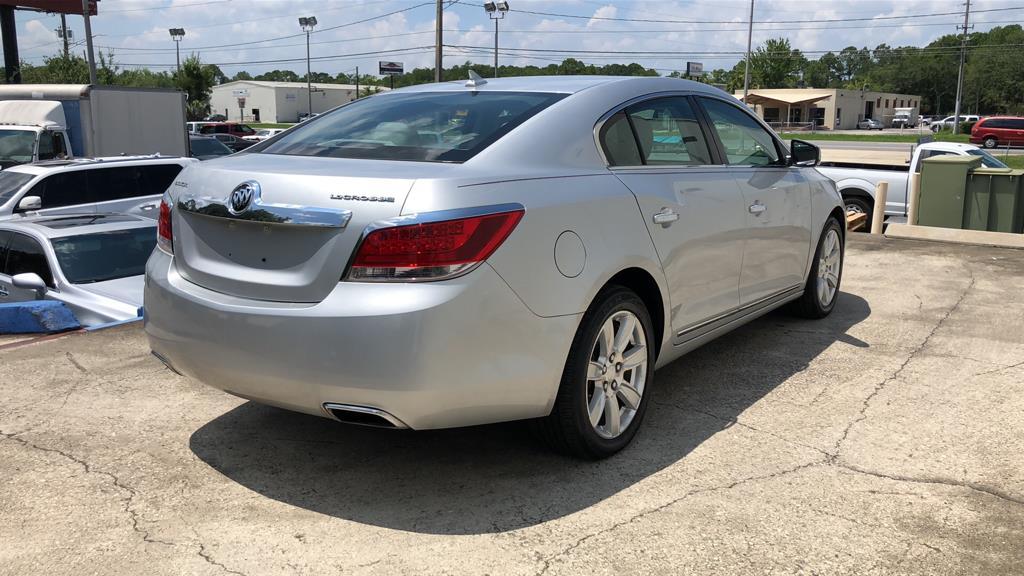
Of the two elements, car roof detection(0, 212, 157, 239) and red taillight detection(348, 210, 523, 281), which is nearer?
red taillight detection(348, 210, 523, 281)

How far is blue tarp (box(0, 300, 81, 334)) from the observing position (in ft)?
21.3

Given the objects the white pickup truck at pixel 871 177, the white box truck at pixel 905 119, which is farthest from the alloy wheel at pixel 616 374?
the white box truck at pixel 905 119

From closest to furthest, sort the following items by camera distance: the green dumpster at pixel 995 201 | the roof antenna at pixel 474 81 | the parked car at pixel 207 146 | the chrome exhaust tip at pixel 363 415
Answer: the chrome exhaust tip at pixel 363 415 → the roof antenna at pixel 474 81 → the green dumpster at pixel 995 201 → the parked car at pixel 207 146

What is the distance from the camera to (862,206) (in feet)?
42.8

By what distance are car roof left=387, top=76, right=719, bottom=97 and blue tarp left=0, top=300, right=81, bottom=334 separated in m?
3.50

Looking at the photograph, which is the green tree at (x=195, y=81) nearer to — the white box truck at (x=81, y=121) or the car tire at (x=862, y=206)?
the white box truck at (x=81, y=121)

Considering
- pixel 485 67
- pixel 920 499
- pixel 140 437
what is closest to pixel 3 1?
pixel 140 437

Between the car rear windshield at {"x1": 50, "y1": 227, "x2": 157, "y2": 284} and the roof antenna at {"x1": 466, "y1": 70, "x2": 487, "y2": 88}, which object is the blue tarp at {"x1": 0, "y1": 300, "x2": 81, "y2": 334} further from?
the roof antenna at {"x1": 466, "y1": 70, "x2": 487, "y2": 88}

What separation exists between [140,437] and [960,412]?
13.3ft

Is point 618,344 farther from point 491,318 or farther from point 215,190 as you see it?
point 215,190

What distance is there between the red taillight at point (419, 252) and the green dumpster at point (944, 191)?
9.55 meters

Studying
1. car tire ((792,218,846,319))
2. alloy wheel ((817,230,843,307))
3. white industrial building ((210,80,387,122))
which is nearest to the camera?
car tire ((792,218,846,319))

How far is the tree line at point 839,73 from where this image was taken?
6680cm

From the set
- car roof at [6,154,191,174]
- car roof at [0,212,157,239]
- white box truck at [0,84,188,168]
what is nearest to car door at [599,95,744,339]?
car roof at [0,212,157,239]
